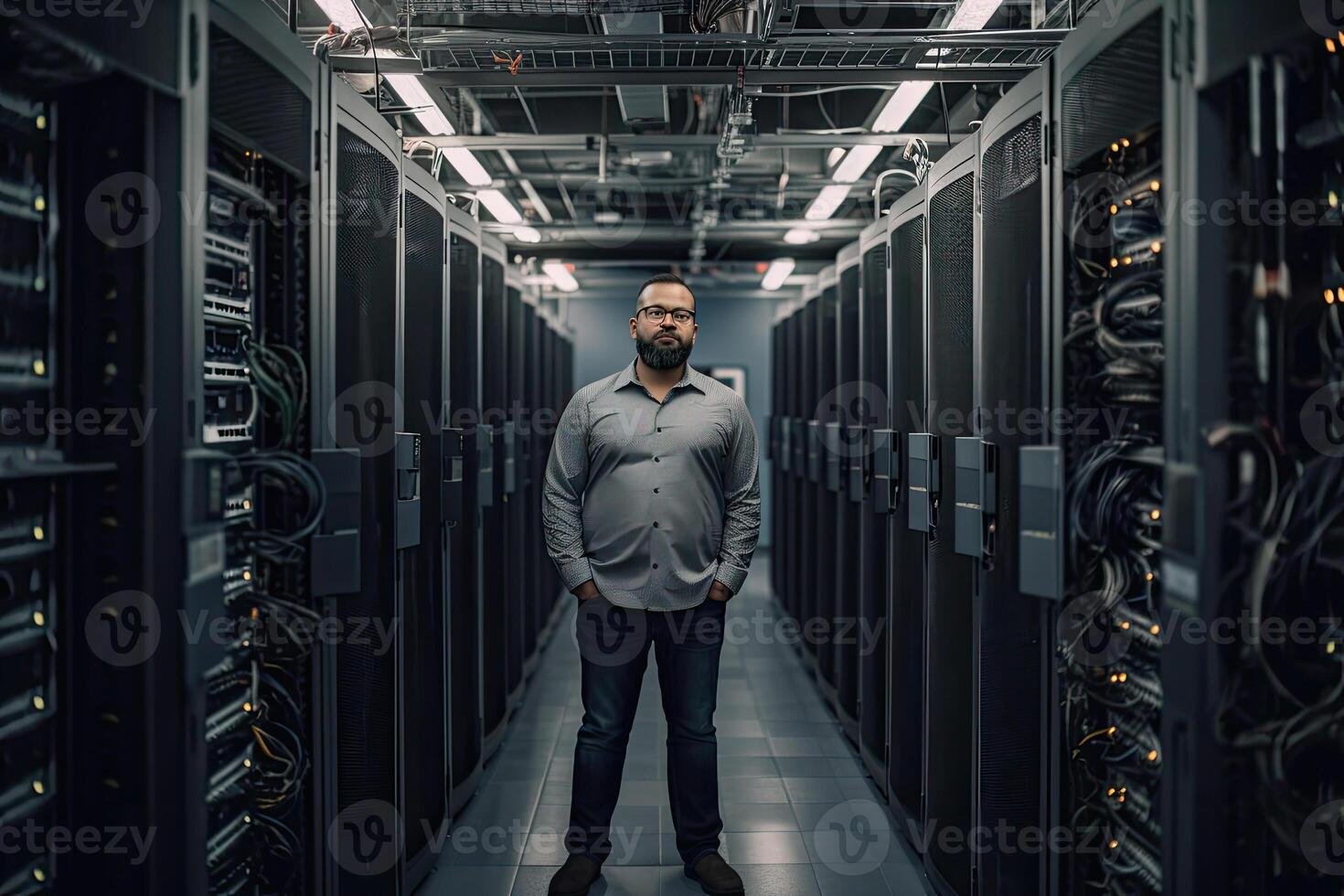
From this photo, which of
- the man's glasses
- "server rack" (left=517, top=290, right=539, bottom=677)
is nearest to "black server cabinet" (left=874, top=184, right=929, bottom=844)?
the man's glasses

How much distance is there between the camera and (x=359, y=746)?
2.03m

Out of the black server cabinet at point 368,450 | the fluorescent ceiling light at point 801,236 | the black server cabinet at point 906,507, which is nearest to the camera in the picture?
the black server cabinet at point 368,450

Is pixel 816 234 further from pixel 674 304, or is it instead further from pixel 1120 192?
pixel 1120 192

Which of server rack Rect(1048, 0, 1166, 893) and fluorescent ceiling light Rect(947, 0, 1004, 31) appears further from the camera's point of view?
fluorescent ceiling light Rect(947, 0, 1004, 31)

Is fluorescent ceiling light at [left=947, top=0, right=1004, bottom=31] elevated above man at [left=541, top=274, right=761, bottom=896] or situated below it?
above

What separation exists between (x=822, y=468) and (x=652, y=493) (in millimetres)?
2271

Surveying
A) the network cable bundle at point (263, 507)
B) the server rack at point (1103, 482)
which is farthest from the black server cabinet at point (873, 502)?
the network cable bundle at point (263, 507)

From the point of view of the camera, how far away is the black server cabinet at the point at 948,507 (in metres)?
2.24

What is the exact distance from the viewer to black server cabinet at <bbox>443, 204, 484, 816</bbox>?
2859 mm

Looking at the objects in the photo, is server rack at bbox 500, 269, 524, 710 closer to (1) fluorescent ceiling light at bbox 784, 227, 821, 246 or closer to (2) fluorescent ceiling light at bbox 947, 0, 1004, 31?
(1) fluorescent ceiling light at bbox 784, 227, 821, 246

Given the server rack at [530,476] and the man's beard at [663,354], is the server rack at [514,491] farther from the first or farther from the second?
the man's beard at [663,354]

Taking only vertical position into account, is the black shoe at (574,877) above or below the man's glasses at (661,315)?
below

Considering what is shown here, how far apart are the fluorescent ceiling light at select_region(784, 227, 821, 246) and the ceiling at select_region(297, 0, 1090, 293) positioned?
0.01m

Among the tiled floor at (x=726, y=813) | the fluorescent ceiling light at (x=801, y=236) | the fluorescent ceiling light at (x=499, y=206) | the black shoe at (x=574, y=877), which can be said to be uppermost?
the fluorescent ceiling light at (x=499, y=206)
